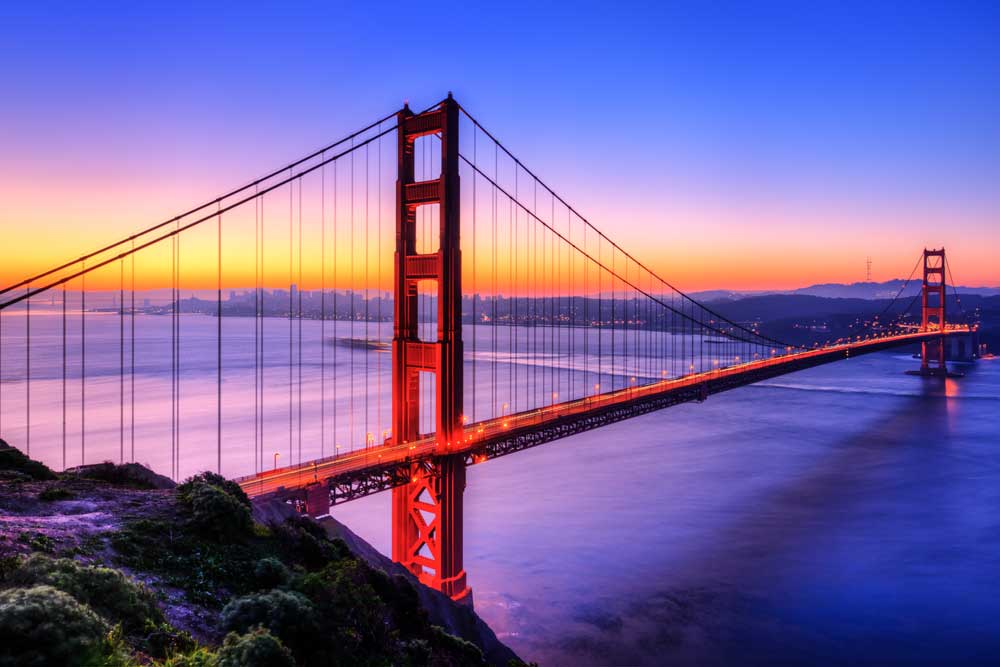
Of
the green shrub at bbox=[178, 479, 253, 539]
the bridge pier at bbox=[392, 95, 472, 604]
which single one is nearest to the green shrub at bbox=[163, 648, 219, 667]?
the green shrub at bbox=[178, 479, 253, 539]

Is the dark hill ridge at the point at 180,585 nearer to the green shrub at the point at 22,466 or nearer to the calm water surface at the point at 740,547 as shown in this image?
the green shrub at the point at 22,466

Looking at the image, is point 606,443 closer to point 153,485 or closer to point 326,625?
point 153,485

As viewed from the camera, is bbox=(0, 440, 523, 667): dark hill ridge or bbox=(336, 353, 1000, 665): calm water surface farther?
bbox=(336, 353, 1000, 665): calm water surface

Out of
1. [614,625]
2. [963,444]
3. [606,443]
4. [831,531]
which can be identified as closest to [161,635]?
[614,625]

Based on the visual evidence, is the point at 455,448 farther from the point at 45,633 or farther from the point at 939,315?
the point at 939,315

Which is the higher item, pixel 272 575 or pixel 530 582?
pixel 272 575

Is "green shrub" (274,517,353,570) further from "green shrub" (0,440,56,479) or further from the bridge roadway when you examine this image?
"green shrub" (0,440,56,479)
